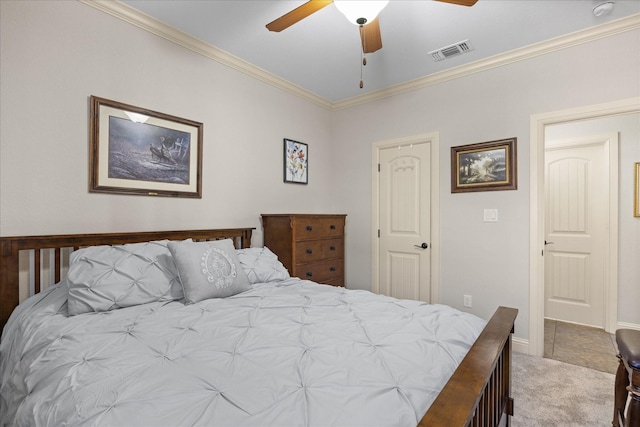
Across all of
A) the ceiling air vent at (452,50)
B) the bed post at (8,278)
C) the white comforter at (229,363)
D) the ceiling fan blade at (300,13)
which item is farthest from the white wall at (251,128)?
the ceiling fan blade at (300,13)

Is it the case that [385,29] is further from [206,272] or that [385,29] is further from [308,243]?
[206,272]

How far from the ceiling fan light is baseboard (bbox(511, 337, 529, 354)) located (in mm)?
2905

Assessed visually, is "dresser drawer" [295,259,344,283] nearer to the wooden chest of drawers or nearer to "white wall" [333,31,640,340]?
the wooden chest of drawers

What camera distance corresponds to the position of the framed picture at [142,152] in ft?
7.09

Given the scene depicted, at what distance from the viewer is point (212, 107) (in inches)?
113

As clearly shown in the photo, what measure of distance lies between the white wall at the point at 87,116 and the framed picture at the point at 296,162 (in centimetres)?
28

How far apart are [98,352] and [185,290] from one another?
674mm

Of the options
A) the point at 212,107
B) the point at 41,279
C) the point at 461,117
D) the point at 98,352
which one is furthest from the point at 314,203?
the point at 98,352

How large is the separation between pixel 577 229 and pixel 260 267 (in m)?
3.64

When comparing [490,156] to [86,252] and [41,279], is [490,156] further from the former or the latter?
[41,279]

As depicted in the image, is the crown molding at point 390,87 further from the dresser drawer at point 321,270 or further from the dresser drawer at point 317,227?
the dresser drawer at point 321,270

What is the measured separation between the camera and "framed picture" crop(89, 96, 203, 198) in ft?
7.09

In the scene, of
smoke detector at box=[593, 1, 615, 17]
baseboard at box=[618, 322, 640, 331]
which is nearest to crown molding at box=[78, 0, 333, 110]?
smoke detector at box=[593, 1, 615, 17]

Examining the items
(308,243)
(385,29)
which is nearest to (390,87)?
(385,29)
